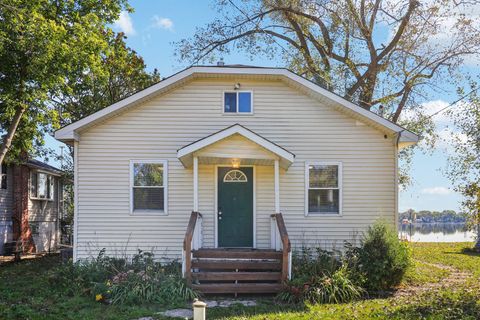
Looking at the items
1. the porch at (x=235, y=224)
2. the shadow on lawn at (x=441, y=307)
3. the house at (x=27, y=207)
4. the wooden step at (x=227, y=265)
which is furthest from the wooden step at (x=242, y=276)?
the house at (x=27, y=207)

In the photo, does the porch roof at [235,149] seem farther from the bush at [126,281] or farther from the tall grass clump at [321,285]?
the bush at [126,281]

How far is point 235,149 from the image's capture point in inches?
423

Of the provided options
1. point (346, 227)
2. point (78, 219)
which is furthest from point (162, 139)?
point (346, 227)

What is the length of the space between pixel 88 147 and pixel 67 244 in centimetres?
1333

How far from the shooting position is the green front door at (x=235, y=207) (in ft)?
39.4

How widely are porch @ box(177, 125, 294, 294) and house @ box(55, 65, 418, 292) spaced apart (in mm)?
53

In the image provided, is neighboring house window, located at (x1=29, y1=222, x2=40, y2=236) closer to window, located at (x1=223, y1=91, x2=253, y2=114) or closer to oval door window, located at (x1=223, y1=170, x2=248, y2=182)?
oval door window, located at (x1=223, y1=170, x2=248, y2=182)

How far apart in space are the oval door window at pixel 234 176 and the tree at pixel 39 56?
6.39m

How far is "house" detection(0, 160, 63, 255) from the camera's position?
59.9 ft

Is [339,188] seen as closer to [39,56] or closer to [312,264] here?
[312,264]

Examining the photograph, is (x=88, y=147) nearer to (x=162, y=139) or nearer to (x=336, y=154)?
(x=162, y=139)

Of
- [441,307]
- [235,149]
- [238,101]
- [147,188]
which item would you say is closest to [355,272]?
[441,307]

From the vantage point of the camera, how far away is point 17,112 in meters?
14.8

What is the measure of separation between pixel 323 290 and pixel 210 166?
179 inches
